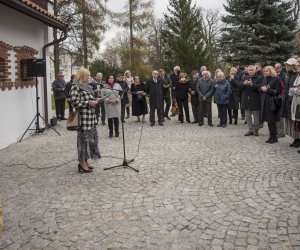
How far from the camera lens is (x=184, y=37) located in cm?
3469

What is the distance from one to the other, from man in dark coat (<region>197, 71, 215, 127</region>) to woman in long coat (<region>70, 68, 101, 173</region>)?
257 inches

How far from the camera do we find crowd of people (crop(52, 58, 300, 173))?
705 centimetres

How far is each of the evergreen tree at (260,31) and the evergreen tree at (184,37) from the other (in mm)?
8288

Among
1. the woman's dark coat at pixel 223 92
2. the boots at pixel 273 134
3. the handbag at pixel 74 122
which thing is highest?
Answer: the woman's dark coat at pixel 223 92

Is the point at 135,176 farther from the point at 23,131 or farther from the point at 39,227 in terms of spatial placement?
the point at 23,131

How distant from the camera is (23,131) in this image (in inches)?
450

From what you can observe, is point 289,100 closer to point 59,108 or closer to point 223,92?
point 223,92

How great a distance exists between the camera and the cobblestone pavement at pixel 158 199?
4348 mm

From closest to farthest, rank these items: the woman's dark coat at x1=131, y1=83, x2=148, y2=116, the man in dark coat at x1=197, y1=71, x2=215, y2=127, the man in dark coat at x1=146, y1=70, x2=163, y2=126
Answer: the man in dark coat at x1=197, y1=71, x2=215, y2=127
the man in dark coat at x1=146, y1=70, x2=163, y2=126
the woman's dark coat at x1=131, y1=83, x2=148, y2=116

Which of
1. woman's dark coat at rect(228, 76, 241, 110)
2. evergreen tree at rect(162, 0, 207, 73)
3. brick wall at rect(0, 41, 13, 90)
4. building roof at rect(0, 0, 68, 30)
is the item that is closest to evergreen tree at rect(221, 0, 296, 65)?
evergreen tree at rect(162, 0, 207, 73)

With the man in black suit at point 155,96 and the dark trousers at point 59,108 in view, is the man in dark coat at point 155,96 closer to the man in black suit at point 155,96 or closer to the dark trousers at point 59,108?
the man in black suit at point 155,96

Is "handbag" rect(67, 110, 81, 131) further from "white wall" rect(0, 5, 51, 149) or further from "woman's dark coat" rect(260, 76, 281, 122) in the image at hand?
"woman's dark coat" rect(260, 76, 281, 122)

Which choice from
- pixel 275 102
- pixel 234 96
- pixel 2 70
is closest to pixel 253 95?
pixel 275 102

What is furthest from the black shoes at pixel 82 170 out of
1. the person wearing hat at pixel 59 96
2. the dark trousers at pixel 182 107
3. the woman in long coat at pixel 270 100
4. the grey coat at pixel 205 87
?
the person wearing hat at pixel 59 96
